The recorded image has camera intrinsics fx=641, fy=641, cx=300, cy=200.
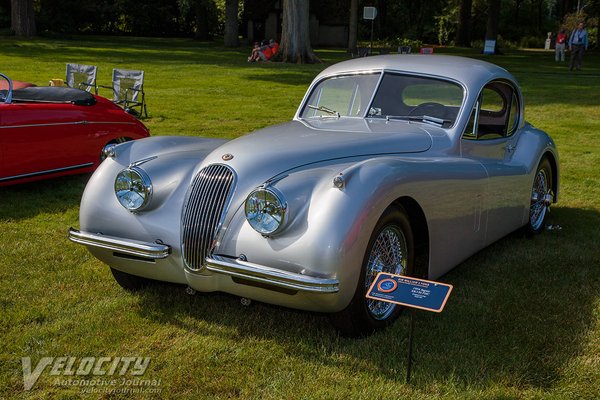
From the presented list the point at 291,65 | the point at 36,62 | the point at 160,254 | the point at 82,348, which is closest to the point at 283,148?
the point at 160,254

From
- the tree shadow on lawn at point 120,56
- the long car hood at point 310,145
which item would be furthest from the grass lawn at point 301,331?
the tree shadow on lawn at point 120,56

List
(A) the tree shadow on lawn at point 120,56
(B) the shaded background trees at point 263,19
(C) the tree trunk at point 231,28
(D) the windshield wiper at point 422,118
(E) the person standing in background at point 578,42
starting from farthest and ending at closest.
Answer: (B) the shaded background trees at point 263,19
(C) the tree trunk at point 231,28
(E) the person standing in background at point 578,42
(A) the tree shadow on lawn at point 120,56
(D) the windshield wiper at point 422,118

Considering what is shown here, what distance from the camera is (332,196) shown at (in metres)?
3.67

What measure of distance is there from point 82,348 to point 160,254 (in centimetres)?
72

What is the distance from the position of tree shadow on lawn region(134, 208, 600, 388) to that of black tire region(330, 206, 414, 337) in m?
0.08

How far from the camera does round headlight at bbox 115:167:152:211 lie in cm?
420

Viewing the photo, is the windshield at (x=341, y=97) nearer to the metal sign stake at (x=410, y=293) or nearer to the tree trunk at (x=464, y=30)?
the metal sign stake at (x=410, y=293)

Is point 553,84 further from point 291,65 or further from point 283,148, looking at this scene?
point 283,148

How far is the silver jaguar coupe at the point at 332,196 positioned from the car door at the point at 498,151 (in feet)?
0.07

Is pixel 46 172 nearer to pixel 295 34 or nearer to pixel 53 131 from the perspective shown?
pixel 53 131

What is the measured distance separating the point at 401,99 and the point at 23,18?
106 ft

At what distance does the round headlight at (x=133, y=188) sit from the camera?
4.20 metres

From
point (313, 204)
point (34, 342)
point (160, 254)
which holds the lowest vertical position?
point (34, 342)

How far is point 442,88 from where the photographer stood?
17.7 feet
